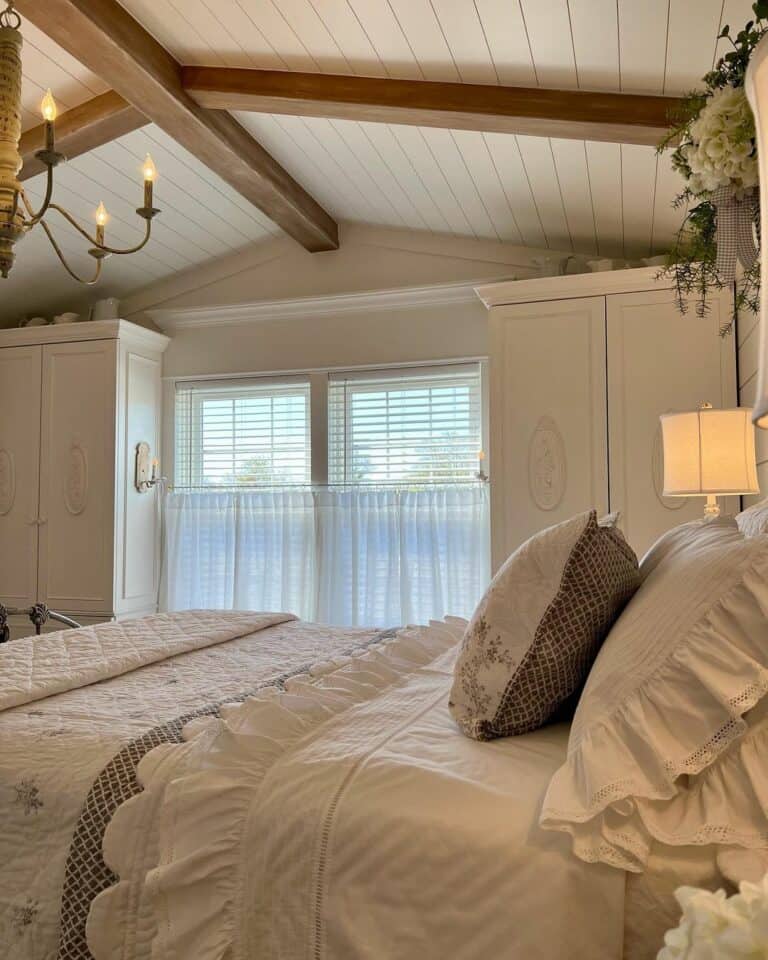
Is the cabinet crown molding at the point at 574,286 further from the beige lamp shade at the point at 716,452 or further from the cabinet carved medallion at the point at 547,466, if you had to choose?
the beige lamp shade at the point at 716,452

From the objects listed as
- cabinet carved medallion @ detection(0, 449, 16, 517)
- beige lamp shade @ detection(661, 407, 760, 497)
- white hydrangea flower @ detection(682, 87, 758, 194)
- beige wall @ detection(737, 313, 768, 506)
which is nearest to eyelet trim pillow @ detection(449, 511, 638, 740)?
white hydrangea flower @ detection(682, 87, 758, 194)

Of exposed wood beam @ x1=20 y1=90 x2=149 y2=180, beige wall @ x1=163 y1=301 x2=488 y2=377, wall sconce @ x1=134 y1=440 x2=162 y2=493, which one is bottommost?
wall sconce @ x1=134 y1=440 x2=162 y2=493

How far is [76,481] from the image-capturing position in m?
4.82

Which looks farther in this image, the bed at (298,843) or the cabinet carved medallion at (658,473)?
the cabinet carved medallion at (658,473)

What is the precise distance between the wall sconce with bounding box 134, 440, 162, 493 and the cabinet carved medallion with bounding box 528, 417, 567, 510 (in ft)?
8.11

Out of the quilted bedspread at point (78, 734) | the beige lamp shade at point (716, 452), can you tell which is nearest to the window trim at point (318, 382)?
the beige lamp shade at point (716, 452)

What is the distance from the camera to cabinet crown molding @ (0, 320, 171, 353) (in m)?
4.79

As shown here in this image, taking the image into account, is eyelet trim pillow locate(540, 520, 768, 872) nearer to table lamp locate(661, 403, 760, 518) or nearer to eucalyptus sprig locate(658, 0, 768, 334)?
eucalyptus sprig locate(658, 0, 768, 334)

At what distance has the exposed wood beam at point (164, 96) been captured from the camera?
2.66 metres

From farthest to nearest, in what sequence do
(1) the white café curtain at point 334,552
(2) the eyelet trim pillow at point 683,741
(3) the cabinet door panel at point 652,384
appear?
(1) the white café curtain at point 334,552 → (3) the cabinet door panel at point 652,384 → (2) the eyelet trim pillow at point 683,741

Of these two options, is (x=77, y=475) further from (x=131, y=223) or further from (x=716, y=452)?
(x=716, y=452)

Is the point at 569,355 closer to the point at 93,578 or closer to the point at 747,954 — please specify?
the point at 93,578

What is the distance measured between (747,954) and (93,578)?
464 cm

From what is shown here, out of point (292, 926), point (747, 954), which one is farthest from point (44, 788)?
point (747, 954)
